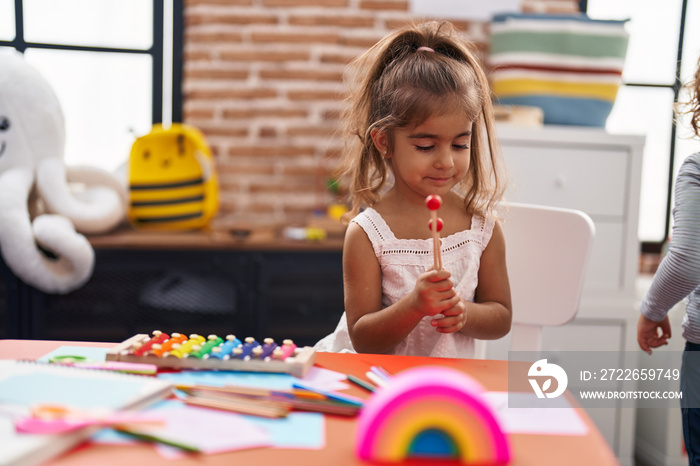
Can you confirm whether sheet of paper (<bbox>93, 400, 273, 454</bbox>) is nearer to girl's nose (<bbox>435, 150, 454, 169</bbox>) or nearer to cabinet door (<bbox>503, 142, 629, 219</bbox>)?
girl's nose (<bbox>435, 150, 454, 169</bbox>)

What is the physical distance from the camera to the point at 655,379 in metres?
1.47

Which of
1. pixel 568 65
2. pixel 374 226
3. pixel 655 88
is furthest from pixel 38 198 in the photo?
pixel 655 88

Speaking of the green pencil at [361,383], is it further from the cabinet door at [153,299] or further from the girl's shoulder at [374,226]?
the cabinet door at [153,299]

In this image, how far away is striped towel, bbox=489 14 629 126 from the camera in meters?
2.00

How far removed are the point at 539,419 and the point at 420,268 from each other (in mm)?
478

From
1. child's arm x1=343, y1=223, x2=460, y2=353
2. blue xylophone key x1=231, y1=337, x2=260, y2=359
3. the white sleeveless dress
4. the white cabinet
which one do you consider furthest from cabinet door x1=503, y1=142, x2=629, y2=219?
blue xylophone key x1=231, y1=337, x2=260, y2=359

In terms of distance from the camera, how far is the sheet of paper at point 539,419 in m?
0.52

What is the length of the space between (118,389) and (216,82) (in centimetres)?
185

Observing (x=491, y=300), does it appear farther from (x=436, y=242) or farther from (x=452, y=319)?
(x=436, y=242)

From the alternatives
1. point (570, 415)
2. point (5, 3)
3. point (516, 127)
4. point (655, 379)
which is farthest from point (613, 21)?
point (5, 3)

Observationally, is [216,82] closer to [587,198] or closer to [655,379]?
[587,198]

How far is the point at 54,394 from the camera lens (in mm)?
523

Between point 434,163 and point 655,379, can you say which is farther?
point 655,379

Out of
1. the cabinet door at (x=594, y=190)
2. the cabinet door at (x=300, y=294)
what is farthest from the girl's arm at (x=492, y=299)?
the cabinet door at (x=300, y=294)
